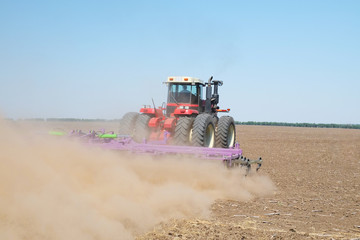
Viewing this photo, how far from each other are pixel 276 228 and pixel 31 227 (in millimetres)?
3599

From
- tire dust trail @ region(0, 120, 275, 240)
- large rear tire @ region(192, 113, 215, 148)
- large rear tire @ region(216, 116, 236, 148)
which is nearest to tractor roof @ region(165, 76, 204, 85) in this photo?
large rear tire @ region(216, 116, 236, 148)

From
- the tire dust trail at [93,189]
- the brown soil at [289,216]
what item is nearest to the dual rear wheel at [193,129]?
the tire dust trail at [93,189]

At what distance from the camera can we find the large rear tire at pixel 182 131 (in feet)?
33.9

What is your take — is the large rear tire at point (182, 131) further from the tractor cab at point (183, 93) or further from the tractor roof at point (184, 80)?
the tractor roof at point (184, 80)

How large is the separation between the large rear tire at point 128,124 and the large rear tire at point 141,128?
0.52 m

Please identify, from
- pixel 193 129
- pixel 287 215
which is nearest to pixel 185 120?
pixel 193 129

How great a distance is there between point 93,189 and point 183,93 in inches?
242

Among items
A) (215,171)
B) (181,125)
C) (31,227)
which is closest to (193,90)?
(181,125)

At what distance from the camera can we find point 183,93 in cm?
1232

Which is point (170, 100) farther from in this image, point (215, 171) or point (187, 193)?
point (187, 193)

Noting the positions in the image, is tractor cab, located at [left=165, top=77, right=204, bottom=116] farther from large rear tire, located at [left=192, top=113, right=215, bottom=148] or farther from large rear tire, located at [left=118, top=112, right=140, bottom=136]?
large rear tire, located at [left=192, top=113, right=215, bottom=148]

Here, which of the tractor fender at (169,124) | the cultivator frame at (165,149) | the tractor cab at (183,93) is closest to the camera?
the cultivator frame at (165,149)

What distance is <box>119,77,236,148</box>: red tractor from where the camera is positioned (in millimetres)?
10430

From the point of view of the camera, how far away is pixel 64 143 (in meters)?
7.59
